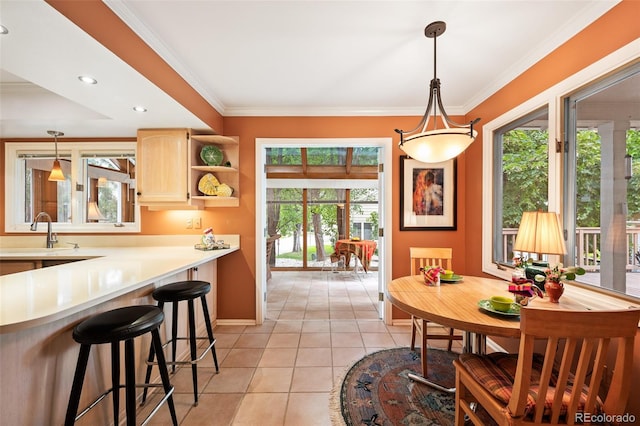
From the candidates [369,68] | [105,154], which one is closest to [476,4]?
[369,68]

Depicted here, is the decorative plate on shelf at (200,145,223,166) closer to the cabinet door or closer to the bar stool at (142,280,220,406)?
the cabinet door

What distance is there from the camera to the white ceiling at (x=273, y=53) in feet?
5.01

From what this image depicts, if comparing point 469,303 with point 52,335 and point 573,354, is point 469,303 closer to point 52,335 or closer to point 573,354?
point 573,354

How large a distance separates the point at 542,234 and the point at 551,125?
0.94m

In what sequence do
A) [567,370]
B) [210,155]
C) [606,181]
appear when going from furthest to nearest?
[210,155]
[606,181]
[567,370]

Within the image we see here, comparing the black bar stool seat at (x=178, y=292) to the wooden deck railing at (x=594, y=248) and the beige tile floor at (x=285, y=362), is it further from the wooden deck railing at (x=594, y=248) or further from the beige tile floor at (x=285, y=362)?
the wooden deck railing at (x=594, y=248)

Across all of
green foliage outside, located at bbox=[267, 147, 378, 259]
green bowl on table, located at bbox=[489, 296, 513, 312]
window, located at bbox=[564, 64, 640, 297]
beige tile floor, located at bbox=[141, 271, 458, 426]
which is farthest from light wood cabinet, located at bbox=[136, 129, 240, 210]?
green foliage outside, located at bbox=[267, 147, 378, 259]

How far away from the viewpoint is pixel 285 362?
2309mm

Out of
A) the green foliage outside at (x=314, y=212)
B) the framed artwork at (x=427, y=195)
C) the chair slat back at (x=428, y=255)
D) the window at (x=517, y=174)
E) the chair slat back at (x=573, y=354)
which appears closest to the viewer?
the chair slat back at (x=573, y=354)

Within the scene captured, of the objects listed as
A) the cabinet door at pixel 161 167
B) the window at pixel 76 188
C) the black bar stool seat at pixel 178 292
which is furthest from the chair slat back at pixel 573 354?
the window at pixel 76 188

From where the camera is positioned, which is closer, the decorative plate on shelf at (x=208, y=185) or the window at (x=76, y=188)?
the decorative plate on shelf at (x=208, y=185)

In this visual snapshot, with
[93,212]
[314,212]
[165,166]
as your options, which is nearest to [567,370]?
[165,166]

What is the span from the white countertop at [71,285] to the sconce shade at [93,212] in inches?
52.0

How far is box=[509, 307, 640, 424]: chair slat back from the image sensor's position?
95cm
